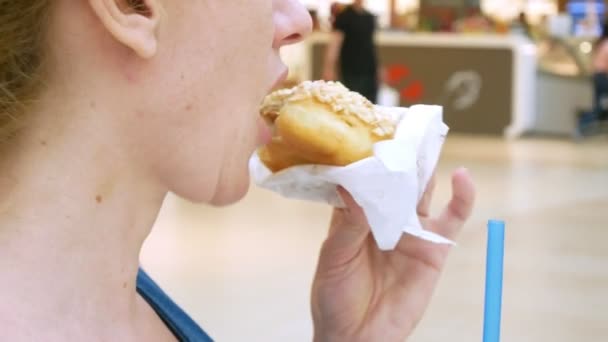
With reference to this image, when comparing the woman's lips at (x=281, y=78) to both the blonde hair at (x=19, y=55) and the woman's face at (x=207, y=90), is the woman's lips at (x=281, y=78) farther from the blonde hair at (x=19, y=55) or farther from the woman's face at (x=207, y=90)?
the blonde hair at (x=19, y=55)

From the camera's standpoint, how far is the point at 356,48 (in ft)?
29.2

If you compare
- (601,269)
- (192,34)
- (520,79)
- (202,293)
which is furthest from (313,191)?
(520,79)

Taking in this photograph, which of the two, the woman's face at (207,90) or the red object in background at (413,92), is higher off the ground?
the woman's face at (207,90)

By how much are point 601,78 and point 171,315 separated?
10768 millimetres

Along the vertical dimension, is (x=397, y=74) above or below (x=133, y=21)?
below

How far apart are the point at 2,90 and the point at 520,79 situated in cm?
1191

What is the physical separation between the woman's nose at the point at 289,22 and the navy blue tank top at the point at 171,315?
1.07ft

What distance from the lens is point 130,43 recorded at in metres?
0.79

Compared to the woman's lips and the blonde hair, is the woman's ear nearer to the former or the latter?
the blonde hair

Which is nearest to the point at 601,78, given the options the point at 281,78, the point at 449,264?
the point at 449,264

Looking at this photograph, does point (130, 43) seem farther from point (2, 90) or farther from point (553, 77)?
point (553, 77)

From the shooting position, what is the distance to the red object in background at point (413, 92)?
12.5 meters

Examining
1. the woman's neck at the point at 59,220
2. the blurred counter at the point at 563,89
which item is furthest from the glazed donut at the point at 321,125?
the blurred counter at the point at 563,89

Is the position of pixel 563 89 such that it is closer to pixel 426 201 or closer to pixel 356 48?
pixel 356 48
